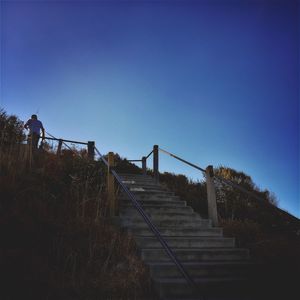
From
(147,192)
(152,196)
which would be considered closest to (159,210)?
(152,196)

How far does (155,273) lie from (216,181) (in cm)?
725

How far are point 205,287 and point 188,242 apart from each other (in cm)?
137

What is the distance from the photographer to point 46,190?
628 cm

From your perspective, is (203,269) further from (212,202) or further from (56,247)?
(212,202)

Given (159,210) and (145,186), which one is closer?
(159,210)

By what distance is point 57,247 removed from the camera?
4578mm

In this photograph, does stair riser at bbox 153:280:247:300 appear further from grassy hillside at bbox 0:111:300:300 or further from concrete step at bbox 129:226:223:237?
concrete step at bbox 129:226:223:237

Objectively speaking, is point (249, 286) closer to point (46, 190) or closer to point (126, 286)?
point (126, 286)

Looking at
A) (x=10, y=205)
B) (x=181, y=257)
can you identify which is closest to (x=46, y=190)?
(x=10, y=205)

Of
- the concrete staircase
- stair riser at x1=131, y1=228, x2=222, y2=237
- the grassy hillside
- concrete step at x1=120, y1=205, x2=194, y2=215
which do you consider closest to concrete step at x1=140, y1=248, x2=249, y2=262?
the concrete staircase

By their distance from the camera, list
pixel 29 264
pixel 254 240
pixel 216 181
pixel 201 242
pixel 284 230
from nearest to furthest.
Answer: pixel 29 264
pixel 201 242
pixel 254 240
pixel 284 230
pixel 216 181

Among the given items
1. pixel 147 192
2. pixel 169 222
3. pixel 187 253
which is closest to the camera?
pixel 187 253

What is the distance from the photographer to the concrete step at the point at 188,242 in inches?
208

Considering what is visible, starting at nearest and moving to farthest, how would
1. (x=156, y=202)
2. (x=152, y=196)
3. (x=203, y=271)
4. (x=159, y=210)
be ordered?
1. (x=203, y=271)
2. (x=159, y=210)
3. (x=156, y=202)
4. (x=152, y=196)
